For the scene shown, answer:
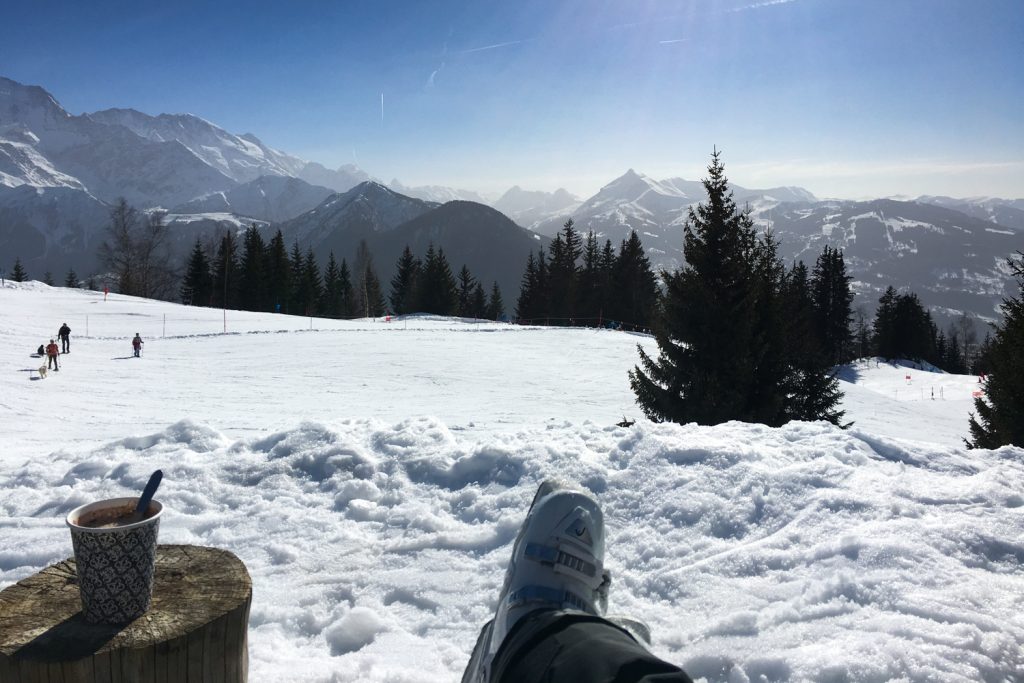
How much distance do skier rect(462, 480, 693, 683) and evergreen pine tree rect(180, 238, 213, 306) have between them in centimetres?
6473

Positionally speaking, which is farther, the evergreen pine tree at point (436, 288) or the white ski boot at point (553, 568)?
the evergreen pine tree at point (436, 288)

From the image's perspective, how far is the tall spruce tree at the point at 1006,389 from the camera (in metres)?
12.6

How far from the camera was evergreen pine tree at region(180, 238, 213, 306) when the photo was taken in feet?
191

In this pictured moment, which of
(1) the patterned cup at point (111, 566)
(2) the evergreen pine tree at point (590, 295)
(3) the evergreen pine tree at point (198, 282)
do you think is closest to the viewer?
(1) the patterned cup at point (111, 566)

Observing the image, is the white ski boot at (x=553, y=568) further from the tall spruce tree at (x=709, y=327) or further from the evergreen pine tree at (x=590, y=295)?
the evergreen pine tree at (x=590, y=295)

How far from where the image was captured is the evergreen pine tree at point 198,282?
191ft

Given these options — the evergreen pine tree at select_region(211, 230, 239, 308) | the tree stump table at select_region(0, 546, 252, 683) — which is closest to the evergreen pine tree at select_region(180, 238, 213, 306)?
the evergreen pine tree at select_region(211, 230, 239, 308)

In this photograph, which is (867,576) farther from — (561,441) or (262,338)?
(262,338)

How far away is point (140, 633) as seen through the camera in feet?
5.93

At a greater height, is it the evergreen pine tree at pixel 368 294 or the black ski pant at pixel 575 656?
the evergreen pine tree at pixel 368 294

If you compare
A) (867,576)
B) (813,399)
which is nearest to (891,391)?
(813,399)

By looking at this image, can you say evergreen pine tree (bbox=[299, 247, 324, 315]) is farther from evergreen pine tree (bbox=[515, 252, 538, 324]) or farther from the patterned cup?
the patterned cup

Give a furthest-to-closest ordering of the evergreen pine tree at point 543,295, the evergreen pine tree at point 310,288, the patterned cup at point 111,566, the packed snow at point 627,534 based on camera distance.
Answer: the evergreen pine tree at point 310,288, the evergreen pine tree at point 543,295, the packed snow at point 627,534, the patterned cup at point 111,566

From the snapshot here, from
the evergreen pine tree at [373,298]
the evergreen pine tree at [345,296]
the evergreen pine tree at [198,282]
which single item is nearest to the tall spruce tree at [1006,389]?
the evergreen pine tree at [345,296]
